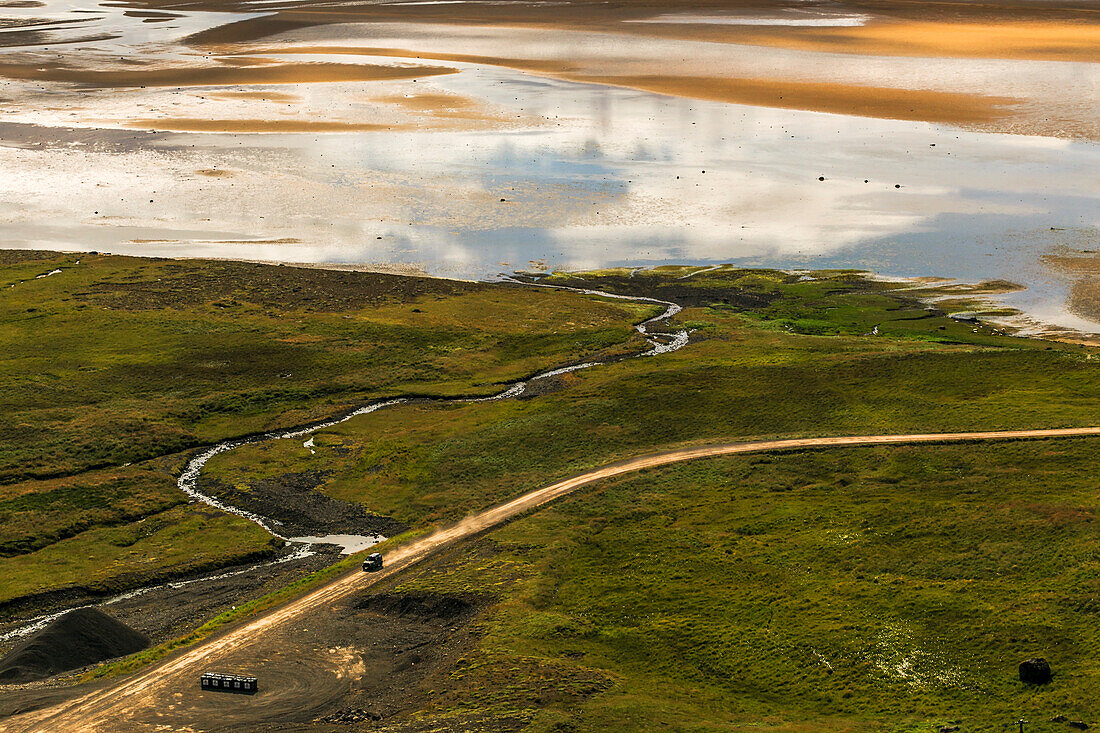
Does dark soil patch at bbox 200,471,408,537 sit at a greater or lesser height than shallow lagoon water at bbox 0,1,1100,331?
lesser

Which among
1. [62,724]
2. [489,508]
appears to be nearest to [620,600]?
[489,508]

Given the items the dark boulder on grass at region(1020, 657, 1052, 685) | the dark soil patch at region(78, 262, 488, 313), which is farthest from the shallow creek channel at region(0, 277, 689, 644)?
the dark boulder on grass at region(1020, 657, 1052, 685)

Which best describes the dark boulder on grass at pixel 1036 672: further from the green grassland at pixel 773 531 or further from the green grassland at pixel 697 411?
the green grassland at pixel 697 411

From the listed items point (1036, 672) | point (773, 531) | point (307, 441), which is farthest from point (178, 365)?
point (1036, 672)

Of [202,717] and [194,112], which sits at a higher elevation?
[194,112]

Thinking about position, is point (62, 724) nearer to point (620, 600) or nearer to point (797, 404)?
point (620, 600)

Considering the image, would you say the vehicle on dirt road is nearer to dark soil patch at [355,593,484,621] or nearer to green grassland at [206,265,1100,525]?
dark soil patch at [355,593,484,621]

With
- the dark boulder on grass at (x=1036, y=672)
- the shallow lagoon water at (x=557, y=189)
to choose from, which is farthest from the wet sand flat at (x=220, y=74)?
the dark boulder on grass at (x=1036, y=672)
